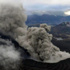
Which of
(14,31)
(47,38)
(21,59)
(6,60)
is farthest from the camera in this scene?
(14,31)

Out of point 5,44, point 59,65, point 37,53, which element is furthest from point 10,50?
point 59,65

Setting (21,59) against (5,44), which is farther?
(5,44)

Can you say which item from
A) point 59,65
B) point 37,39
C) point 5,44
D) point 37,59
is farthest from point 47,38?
point 5,44

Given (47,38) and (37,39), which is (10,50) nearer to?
(37,39)

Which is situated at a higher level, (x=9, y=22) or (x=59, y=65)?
(x=9, y=22)

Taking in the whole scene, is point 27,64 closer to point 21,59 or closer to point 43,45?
point 21,59

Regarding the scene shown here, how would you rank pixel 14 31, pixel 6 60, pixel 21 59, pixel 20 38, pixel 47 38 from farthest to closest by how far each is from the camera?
pixel 14 31 < pixel 20 38 < pixel 47 38 < pixel 21 59 < pixel 6 60
